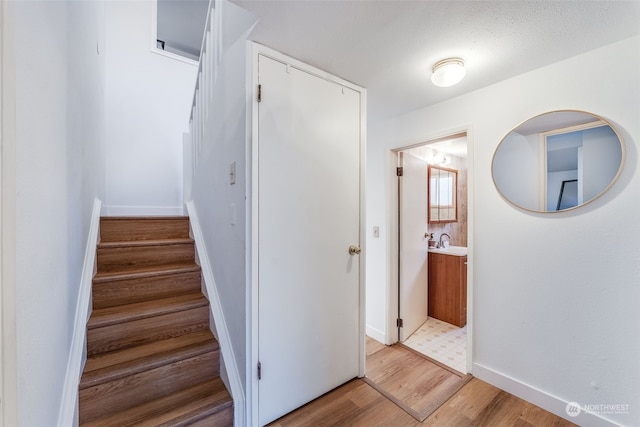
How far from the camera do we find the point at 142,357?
1422mm

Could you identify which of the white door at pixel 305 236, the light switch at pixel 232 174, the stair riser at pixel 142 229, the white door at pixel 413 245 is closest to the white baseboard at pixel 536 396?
the white door at pixel 413 245

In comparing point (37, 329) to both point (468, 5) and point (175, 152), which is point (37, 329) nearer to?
point (468, 5)

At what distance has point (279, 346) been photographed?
57.8 inches

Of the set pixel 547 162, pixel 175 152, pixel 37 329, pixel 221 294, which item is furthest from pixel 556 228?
pixel 175 152

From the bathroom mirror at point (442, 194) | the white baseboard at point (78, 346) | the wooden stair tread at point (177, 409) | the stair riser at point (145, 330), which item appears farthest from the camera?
the bathroom mirror at point (442, 194)

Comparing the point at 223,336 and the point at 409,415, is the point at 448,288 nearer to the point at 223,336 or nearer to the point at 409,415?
the point at 409,415

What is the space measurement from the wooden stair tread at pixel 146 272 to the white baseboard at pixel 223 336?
11 centimetres

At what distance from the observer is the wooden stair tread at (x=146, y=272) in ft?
5.48

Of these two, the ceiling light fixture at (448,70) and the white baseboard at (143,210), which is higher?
the ceiling light fixture at (448,70)

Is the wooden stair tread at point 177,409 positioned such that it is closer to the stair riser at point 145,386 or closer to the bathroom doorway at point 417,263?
the stair riser at point 145,386

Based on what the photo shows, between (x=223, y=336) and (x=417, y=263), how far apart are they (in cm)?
207

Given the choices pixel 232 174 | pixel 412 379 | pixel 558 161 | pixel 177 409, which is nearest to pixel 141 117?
pixel 232 174

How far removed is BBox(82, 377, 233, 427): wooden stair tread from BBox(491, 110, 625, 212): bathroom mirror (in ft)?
7.19

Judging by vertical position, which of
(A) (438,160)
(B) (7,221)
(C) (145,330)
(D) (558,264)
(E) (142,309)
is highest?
Answer: (A) (438,160)
